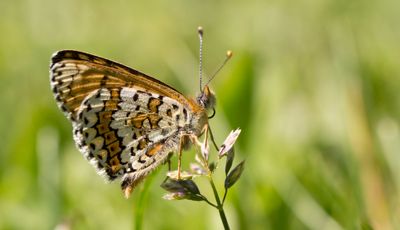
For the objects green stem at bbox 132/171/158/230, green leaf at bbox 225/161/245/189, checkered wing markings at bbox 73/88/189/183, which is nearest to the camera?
green leaf at bbox 225/161/245/189

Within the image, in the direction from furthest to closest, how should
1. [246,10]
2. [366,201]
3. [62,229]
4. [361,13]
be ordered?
[246,10]
[361,13]
[366,201]
[62,229]

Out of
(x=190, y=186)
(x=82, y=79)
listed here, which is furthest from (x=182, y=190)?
(x=82, y=79)

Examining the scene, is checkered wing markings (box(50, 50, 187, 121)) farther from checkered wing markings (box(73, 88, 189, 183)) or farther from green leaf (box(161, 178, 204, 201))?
green leaf (box(161, 178, 204, 201))

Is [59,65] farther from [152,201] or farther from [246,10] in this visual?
[246,10]

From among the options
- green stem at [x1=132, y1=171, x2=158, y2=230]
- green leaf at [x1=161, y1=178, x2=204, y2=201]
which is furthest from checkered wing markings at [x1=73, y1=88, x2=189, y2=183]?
green leaf at [x1=161, y1=178, x2=204, y2=201]

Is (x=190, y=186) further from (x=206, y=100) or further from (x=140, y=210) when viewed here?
(x=206, y=100)

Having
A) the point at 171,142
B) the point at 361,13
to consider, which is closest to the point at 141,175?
the point at 171,142

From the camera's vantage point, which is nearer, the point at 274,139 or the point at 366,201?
the point at 366,201

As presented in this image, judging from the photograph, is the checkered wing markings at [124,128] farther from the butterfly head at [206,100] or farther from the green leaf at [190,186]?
the green leaf at [190,186]
